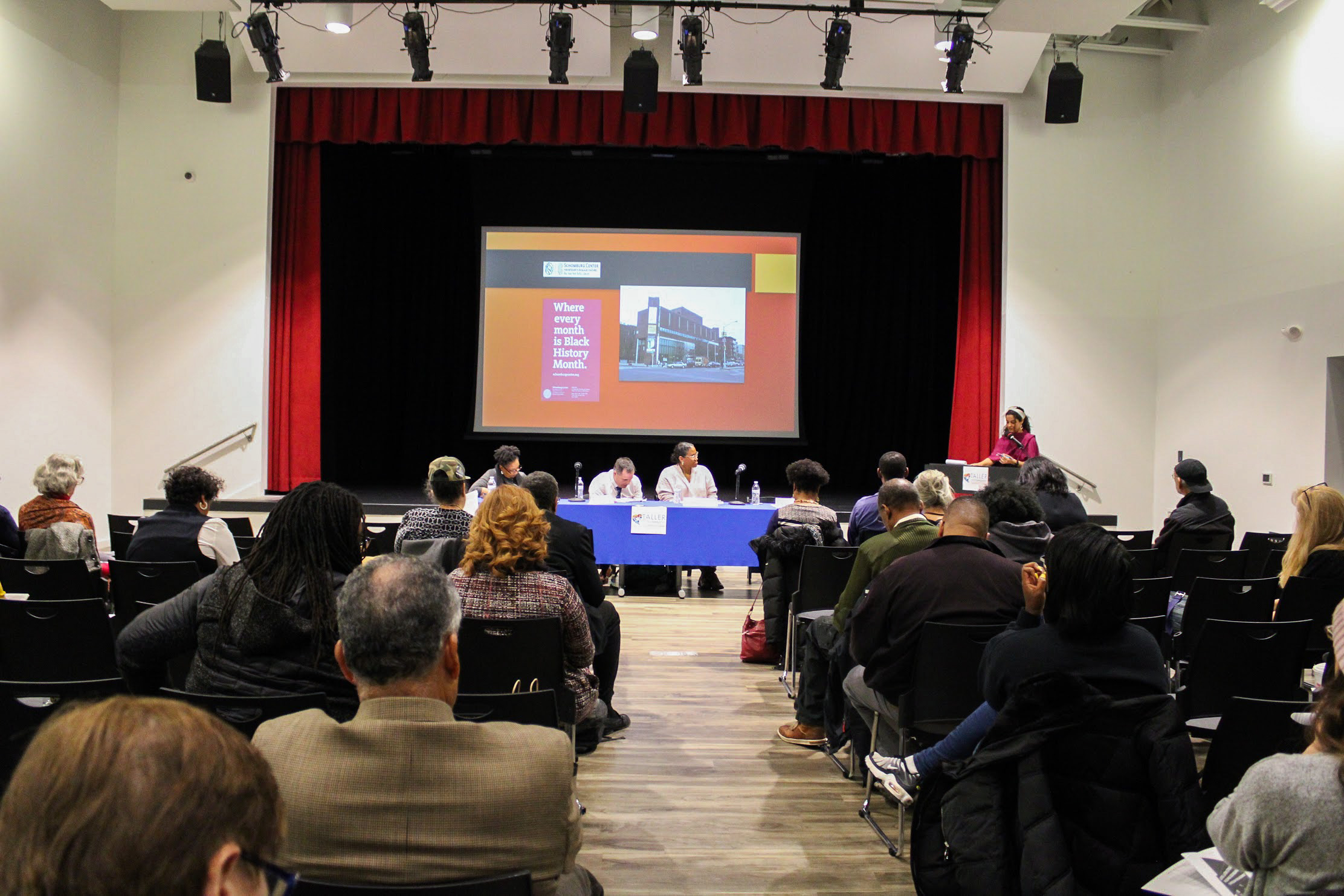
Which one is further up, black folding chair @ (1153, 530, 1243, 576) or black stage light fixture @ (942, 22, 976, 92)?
black stage light fixture @ (942, 22, 976, 92)

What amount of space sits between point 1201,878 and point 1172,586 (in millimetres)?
3413

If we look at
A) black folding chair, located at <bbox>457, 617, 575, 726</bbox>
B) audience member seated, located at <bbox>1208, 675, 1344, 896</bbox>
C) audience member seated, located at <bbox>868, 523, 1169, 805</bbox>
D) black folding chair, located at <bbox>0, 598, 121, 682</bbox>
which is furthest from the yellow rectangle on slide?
audience member seated, located at <bbox>1208, 675, 1344, 896</bbox>

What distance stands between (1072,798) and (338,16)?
8.09m

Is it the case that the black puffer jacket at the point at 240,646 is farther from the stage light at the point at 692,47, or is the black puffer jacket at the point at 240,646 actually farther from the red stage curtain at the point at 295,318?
the red stage curtain at the point at 295,318

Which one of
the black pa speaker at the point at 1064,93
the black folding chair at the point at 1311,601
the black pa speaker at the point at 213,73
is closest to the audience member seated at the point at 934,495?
the black folding chair at the point at 1311,601

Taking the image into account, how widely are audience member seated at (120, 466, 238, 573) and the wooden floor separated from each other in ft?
5.55

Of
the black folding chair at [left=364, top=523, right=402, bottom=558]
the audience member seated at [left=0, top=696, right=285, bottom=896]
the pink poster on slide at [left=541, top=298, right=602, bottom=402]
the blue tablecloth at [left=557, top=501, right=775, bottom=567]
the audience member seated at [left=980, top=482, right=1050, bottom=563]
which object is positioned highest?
the pink poster on slide at [left=541, top=298, right=602, bottom=402]

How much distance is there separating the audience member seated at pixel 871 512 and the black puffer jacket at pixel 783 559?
99 mm

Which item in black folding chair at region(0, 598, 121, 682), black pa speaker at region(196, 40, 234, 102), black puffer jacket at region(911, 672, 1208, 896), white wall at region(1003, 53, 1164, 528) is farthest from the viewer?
white wall at region(1003, 53, 1164, 528)

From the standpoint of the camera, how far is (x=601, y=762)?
3.76 meters

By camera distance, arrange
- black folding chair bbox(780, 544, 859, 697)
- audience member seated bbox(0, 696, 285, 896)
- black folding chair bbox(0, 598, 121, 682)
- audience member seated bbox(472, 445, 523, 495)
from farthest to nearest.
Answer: audience member seated bbox(472, 445, 523, 495), black folding chair bbox(780, 544, 859, 697), black folding chair bbox(0, 598, 121, 682), audience member seated bbox(0, 696, 285, 896)

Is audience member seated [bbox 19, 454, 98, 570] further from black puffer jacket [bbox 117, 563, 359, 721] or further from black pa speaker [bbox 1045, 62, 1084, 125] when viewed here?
black pa speaker [bbox 1045, 62, 1084, 125]

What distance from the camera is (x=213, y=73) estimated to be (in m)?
7.86

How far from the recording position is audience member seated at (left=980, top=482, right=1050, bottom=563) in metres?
3.57
